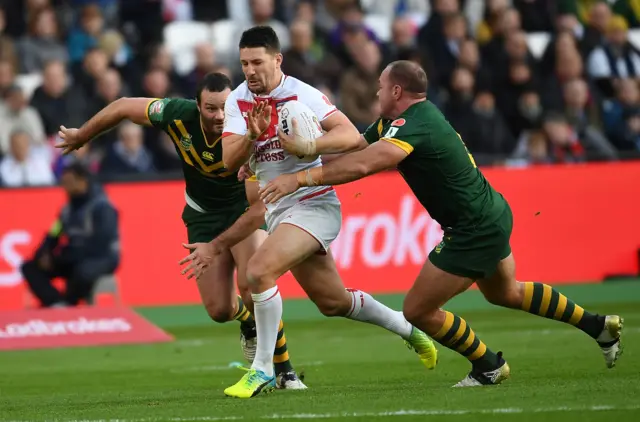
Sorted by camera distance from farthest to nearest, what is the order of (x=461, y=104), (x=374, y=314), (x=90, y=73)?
(x=461, y=104), (x=90, y=73), (x=374, y=314)

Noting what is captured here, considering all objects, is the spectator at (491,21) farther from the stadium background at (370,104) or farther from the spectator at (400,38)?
the spectator at (400,38)

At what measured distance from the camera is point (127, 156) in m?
18.6

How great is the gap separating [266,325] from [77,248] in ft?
26.2

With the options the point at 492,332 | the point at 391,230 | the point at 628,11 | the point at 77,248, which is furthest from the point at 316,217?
the point at 628,11

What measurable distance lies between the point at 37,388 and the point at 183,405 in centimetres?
264

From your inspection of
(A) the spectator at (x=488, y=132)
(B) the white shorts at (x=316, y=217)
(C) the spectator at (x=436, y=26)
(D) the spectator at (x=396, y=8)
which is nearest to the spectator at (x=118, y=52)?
(D) the spectator at (x=396, y=8)

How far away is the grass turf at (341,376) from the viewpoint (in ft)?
26.1

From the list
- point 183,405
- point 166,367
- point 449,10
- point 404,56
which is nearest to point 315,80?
point 404,56

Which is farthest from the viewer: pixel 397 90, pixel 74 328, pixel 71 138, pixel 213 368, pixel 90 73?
pixel 90 73

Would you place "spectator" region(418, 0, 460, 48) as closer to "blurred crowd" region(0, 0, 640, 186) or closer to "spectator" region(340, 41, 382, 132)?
"blurred crowd" region(0, 0, 640, 186)

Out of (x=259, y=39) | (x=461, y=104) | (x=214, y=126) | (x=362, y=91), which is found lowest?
(x=461, y=104)

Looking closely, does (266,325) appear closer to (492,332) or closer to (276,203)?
(276,203)

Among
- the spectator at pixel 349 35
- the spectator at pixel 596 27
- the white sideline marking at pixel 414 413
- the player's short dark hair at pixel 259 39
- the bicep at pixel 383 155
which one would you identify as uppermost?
the player's short dark hair at pixel 259 39

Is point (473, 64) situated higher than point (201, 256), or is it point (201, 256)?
point (201, 256)
